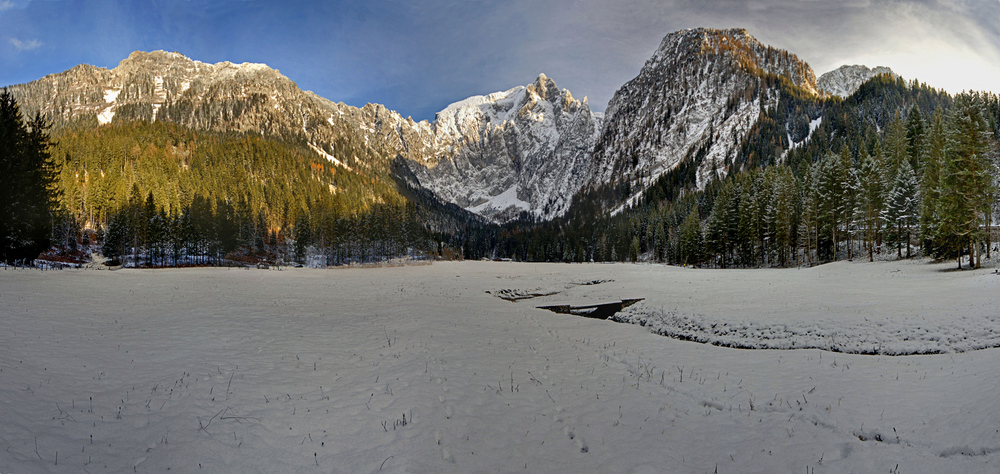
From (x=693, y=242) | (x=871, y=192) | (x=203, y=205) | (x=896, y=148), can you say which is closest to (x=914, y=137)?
(x=896, y=148)

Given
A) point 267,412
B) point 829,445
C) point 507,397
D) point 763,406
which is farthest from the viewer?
point 507,397

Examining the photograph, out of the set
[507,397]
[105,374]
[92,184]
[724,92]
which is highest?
[724,92]

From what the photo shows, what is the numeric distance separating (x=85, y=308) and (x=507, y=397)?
2023cm

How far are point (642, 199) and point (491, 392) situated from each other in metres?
189

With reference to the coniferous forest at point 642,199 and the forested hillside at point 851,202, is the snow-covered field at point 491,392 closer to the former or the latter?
the forested hillside at point 851,202

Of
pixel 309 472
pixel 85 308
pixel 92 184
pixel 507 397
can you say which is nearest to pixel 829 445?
pixel 507 397

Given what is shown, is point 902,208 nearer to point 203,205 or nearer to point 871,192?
point 871,192

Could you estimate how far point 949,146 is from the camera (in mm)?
30891

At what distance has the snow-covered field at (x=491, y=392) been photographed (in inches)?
281

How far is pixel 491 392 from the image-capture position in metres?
10.6

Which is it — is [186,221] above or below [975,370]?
above

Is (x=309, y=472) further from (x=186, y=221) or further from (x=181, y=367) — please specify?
(x=186, y=221)

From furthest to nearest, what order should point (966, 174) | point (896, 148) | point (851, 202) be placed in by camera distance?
point (896, 148), point (851, 202), point (966, 174)

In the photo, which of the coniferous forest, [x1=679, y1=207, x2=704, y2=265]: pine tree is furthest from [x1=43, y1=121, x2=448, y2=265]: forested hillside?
[x1=679, y1=207, x2=704, y2=265]: pine tree
